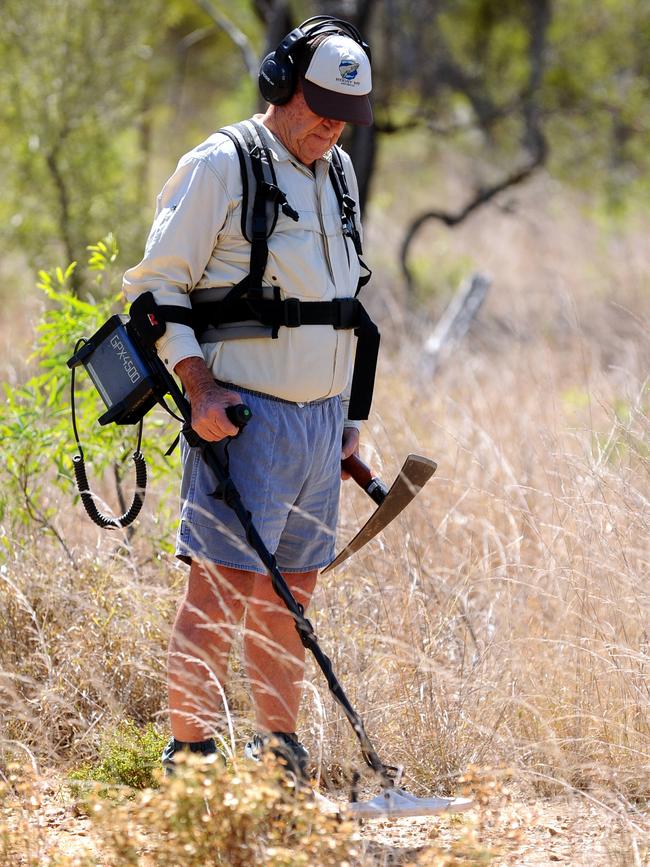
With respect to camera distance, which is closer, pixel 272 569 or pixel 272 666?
pixel 272 569

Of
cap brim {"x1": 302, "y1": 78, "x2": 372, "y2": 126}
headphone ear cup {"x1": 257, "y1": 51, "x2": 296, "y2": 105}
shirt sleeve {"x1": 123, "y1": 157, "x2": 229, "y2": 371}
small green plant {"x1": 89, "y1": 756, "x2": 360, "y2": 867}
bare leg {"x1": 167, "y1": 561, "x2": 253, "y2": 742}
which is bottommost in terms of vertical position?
small green plant {"x1": 89, "y1": 756, "x2": 360, "y2": 867}

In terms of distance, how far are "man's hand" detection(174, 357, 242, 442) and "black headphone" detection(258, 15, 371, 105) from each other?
2.60 feet

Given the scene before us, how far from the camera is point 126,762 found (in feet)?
11.3

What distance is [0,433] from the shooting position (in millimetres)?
4238

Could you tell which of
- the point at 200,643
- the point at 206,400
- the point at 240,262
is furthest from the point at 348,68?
the point at 200,643

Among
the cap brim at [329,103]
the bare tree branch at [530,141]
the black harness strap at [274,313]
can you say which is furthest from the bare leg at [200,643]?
the bare tree branch at [530,141]

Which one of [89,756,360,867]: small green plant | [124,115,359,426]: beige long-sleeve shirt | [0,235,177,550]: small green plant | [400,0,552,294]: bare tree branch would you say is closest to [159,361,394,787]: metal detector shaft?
[124,115,359,426]: beige long-sleeve shirt

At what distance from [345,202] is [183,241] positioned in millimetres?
571

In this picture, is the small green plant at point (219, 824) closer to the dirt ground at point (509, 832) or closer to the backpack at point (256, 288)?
the dirt ground at point (509, 832)

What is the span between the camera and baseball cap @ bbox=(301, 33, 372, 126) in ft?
10.1

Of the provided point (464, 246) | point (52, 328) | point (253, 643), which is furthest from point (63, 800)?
point (464, 246)

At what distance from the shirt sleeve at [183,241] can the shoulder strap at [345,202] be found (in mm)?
436

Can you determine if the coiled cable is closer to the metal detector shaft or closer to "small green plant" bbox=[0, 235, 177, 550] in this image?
the metal detector shaft

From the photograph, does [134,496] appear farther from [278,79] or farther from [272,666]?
[278,79]
